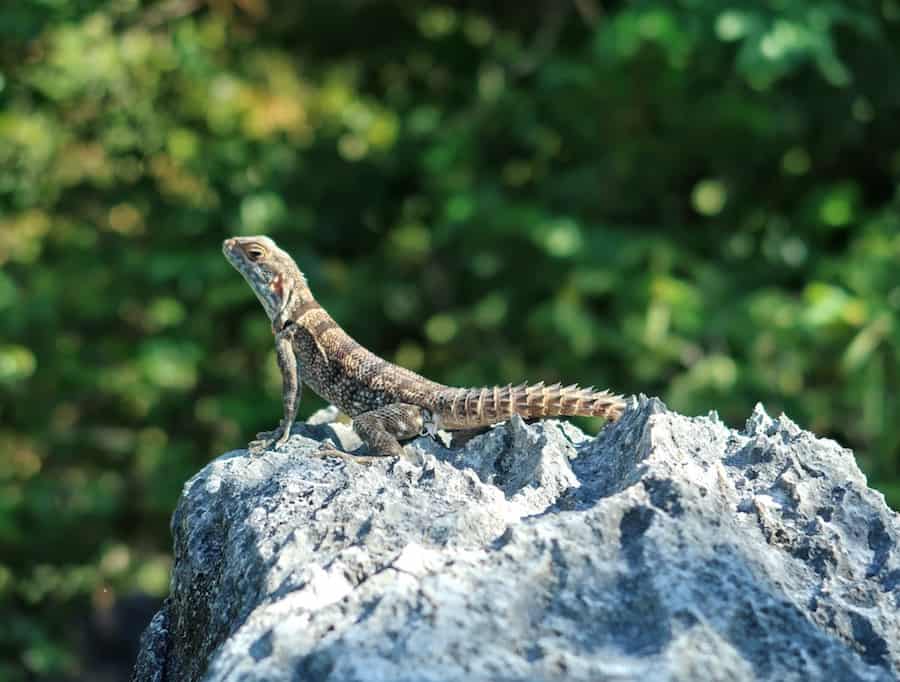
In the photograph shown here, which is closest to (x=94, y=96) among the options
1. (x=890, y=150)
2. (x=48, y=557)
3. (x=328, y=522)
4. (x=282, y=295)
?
(x=48, y=557)

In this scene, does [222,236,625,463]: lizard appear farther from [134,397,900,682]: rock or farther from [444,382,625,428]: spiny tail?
[134,397,900,682]: rock

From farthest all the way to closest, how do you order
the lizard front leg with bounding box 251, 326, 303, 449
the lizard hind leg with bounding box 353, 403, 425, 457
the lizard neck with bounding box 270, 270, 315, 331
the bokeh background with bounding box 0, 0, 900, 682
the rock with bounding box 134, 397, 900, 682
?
the bokeh background with bounding box 0, 0, 900, 682, the lizard neck with bounding box 270, 270, 315, 331, the lizard front leg with bounding box 251, 326, 303, 449, the lizard hind leg with bounding box 353, 403, 425, 457, the rock with bounding box 134, 397, 900, 682

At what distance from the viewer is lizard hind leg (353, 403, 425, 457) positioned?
A: 130 inches

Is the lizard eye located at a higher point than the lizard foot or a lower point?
higher

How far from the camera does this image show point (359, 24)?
7652 millimetres

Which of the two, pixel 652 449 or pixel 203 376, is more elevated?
pixel 203 376

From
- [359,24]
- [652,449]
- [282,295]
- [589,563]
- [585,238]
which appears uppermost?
[359,24]

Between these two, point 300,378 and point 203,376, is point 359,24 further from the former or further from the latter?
point 300,378

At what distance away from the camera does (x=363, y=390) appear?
12.2 ft

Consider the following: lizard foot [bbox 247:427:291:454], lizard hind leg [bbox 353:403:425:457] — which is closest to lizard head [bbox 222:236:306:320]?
lizard foot [bbox 247:427:291:454]

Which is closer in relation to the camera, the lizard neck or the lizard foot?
the lizard foot

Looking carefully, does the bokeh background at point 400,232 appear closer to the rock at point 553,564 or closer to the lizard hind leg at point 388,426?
the lizard hind leg at point 388,426

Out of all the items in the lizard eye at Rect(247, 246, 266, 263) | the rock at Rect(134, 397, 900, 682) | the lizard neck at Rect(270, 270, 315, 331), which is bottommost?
the rock at Rect(134, 397, 900, 682)

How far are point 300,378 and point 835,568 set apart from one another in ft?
7.09
